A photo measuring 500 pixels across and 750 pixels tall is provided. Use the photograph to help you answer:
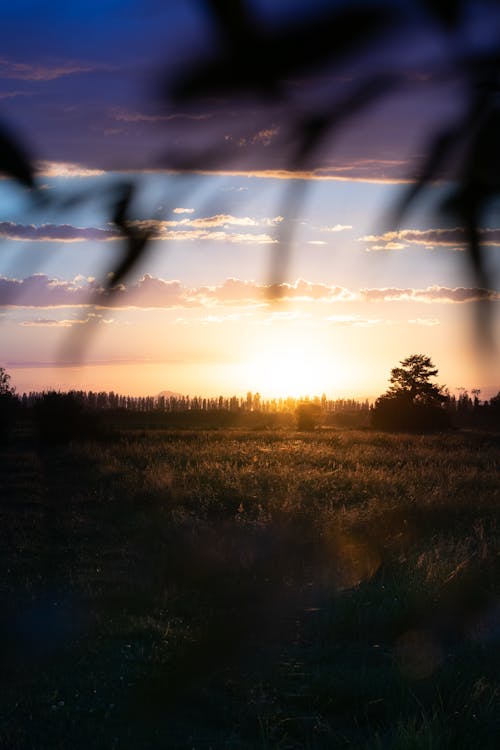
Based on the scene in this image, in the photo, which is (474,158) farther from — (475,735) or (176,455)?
(176,455)

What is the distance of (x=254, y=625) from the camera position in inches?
243

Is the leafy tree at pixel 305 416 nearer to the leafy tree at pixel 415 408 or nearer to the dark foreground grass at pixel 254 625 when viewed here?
the leafy tree at pixel 415 408

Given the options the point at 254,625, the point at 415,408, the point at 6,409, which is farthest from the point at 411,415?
the point at 254,625

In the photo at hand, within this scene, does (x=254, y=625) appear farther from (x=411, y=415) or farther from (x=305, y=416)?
(x=305, y=416)

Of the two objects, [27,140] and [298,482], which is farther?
[298,482]

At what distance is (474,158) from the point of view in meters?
0.95

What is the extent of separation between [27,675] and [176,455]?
17.6 meters

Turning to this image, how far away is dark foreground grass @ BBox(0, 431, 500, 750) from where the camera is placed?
429 cm

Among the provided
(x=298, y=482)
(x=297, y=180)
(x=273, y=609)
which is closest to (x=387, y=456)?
(x=298, y=482)

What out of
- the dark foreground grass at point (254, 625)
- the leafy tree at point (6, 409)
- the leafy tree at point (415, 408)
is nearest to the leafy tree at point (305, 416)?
the leafy tree at point (415, 408)

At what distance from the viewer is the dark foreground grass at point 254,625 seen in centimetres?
429

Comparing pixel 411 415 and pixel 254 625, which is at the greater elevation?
pixel 411 415

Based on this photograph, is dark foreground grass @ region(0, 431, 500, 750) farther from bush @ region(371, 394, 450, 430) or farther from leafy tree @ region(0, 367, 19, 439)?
bush @ region(371, 394, 450, 430)

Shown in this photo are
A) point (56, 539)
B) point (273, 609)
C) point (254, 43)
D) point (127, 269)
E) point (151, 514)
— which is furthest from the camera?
point (151, 514)
